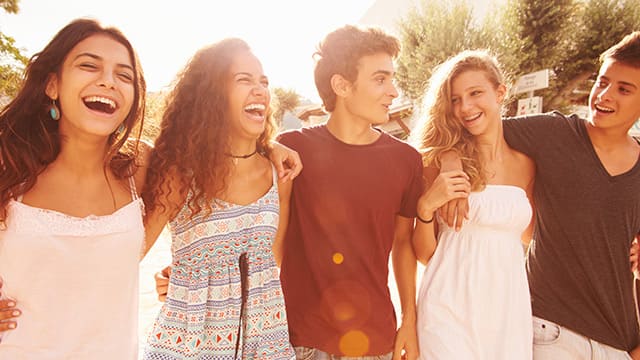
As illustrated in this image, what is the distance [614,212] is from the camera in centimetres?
253

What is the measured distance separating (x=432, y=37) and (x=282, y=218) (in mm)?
14216

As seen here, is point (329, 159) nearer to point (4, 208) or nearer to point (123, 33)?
point (123, 33)

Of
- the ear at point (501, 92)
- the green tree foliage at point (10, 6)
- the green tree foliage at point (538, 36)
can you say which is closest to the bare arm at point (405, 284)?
the ear at point (501, 92)

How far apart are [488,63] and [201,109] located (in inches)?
76.0

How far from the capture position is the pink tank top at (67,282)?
5.82 ft

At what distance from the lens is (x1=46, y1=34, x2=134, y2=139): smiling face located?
78.4 inches

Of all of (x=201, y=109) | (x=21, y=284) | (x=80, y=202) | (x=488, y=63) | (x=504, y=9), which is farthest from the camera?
(x=504, y=9)

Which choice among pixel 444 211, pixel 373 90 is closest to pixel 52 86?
pixel 373 90

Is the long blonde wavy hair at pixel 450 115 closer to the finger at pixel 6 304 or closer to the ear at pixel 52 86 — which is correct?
the ear at pixel 52 86

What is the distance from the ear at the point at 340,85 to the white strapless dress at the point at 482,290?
1.12 m

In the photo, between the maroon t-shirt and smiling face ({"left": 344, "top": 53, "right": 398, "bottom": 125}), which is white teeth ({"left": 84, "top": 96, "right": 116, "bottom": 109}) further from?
smiling face ({"left": 344, "top": 53, "right": 398, "bottom": 125})

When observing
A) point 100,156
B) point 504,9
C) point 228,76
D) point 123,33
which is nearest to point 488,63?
point 228,76

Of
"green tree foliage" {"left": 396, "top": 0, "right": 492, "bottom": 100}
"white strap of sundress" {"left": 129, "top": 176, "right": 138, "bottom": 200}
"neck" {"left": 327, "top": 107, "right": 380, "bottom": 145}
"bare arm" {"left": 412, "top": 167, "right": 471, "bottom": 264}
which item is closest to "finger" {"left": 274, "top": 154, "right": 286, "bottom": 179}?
"neck" {"left": 327, "top": 107, "right": 380, "bottom": 145}

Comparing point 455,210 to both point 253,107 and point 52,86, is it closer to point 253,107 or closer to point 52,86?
point 253,107
